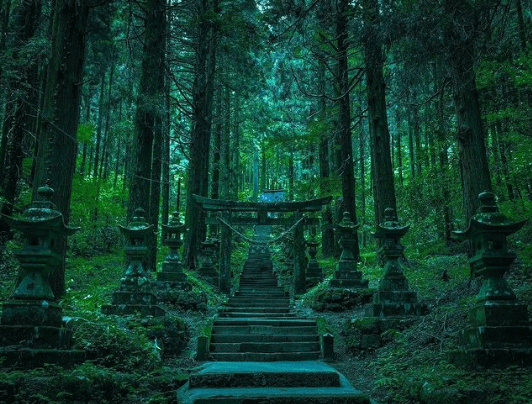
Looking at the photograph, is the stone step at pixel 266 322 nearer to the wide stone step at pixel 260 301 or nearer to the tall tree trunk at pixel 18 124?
the wide stone step at pixel 260 301

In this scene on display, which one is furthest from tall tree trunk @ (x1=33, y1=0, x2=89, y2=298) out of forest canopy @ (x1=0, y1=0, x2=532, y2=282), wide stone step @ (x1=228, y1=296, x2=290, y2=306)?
wide stone step @ (x1=228, y1=296, x2=290, y2=306)

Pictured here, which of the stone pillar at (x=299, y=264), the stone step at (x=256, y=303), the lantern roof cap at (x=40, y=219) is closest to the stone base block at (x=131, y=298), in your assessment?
the lantern roof cap at (x=40, y=219)

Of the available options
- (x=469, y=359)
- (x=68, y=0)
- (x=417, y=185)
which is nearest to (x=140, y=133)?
(x=68, y=0)

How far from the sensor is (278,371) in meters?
5.84

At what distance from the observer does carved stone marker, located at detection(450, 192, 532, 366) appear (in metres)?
4.73

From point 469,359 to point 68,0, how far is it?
8340 millimetres

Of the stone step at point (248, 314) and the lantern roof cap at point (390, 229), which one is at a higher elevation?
the lantern roof cap at point (390, 229)

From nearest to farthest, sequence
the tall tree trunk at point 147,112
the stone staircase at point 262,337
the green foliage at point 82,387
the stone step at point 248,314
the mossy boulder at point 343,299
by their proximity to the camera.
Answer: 1. the green foliage at point 82,387
2. the stone staircase at point 262,337
3. the stone step at point 248,314
4. the tall tree trunk at point 147,112
5. the mossy boulder at point 343,299

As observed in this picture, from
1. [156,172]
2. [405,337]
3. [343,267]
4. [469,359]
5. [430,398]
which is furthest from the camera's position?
[156,172]

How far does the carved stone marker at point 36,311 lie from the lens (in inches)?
185

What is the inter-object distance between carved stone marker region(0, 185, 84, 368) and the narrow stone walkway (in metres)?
1.57

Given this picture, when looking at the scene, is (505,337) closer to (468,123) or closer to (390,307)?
(390,307)

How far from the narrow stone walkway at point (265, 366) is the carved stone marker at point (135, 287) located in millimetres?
1460

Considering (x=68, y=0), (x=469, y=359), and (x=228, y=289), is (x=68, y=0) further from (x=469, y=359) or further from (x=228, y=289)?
(x=228, y=289)
